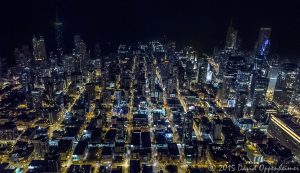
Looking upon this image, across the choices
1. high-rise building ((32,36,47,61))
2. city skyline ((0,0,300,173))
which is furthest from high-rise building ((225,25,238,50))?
high-rise building ((32,36,47,61))

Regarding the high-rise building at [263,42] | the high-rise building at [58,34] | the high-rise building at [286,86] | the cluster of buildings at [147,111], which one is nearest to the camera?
the cluster of buildings at [147,111]

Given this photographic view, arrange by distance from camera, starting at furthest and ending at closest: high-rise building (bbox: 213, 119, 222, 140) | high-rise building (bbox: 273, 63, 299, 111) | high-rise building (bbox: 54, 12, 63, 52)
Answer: high-rise building (bbox: 54, 12, 63, 52)
high-rise building (bbox: 273, 63, 299, 111)
high-rise building (bbox: 213, 119, 222, 140)

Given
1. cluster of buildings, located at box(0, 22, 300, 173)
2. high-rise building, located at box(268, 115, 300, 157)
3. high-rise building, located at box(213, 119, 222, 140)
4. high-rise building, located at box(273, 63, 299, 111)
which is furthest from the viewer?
high-rise building, located at box(273, 63, 299, 111)

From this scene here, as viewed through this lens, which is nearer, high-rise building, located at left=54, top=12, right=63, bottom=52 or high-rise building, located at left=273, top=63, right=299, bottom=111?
high-rise building, located at left=273, top=63, right=299, bottom=111

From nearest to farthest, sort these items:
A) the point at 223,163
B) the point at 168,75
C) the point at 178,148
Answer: the point at 223,163
the point at 178,148
the point at 168,75

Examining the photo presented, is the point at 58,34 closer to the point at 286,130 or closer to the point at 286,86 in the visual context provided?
the point at 286,86

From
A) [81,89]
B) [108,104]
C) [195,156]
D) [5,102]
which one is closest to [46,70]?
[81,89]

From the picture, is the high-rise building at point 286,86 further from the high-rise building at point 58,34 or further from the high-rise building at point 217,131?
the high-rise building at point 58,34

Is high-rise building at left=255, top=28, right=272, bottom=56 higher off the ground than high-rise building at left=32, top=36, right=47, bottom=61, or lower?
higher

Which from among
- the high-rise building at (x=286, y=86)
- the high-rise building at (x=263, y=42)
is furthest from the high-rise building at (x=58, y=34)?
the high-rise building at (x=286, y=86)

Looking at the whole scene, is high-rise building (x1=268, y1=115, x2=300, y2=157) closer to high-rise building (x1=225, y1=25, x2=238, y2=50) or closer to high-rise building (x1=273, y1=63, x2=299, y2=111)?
high-rise building (x1=273, y1=63, x2=299, y2=111)

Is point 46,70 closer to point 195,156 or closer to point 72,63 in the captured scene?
point 72,63
